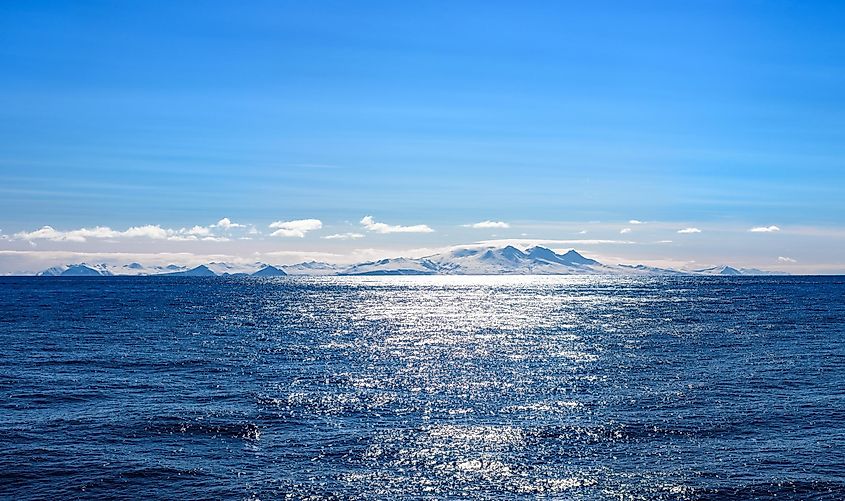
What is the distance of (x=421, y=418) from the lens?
44.6m

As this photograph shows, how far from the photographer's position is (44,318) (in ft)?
410

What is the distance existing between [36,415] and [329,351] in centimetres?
3861

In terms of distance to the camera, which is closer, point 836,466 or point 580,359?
point 836,466

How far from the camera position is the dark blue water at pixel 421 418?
32.4m

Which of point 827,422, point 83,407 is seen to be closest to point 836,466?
point 827,422

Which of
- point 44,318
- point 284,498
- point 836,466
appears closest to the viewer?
point 284,498

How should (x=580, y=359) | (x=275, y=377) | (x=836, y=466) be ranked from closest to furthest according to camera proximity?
(x=836, y=466), (x=275, y=377), (x=580, y=359)

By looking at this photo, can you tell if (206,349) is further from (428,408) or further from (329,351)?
(428,408)

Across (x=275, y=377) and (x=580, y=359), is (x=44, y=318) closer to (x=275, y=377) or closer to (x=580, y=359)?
(x=275, y=377)

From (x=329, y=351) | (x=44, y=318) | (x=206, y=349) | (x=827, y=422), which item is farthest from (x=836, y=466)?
(x=44, y=318)

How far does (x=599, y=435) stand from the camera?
40.4 metres

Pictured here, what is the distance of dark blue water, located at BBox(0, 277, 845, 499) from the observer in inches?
1276

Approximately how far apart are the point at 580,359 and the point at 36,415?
51.2 m

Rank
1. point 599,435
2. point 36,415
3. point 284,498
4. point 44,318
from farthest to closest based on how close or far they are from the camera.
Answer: point 44,318 → point 36,415 → point 599,435 → point 284,498
